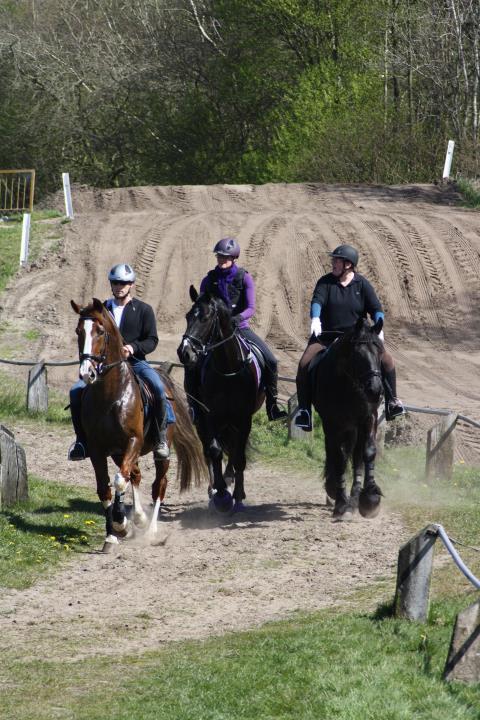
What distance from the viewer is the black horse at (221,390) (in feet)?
42.0

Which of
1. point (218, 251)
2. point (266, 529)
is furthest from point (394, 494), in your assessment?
point (218, 251)

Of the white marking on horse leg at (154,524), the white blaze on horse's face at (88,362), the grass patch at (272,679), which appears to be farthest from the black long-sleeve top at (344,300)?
the grass patch at (272,679)

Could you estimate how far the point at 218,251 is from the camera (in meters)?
13.5

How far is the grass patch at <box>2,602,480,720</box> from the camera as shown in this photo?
7.25 meters

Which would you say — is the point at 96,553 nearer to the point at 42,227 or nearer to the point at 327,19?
the point at 42,227

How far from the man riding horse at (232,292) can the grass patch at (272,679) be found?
508cm

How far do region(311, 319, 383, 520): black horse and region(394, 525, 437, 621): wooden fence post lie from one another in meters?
3.98

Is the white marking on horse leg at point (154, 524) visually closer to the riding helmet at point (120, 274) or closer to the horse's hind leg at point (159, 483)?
the horse's hind leg at point (159, 483)

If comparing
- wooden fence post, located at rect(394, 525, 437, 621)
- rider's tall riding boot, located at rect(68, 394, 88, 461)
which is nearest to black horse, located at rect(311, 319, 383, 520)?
rider's tall riding boot, located at rect(68, 394, 88, 461)

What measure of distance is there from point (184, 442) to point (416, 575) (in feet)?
17.8

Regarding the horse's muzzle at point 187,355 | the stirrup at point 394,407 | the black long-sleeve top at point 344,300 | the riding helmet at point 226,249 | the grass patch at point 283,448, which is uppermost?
the riding helmet at point 226,249

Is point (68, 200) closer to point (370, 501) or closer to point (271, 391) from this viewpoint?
point (271, 391)

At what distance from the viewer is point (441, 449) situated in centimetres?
1583

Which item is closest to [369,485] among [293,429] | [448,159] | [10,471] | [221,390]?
[221,390]
